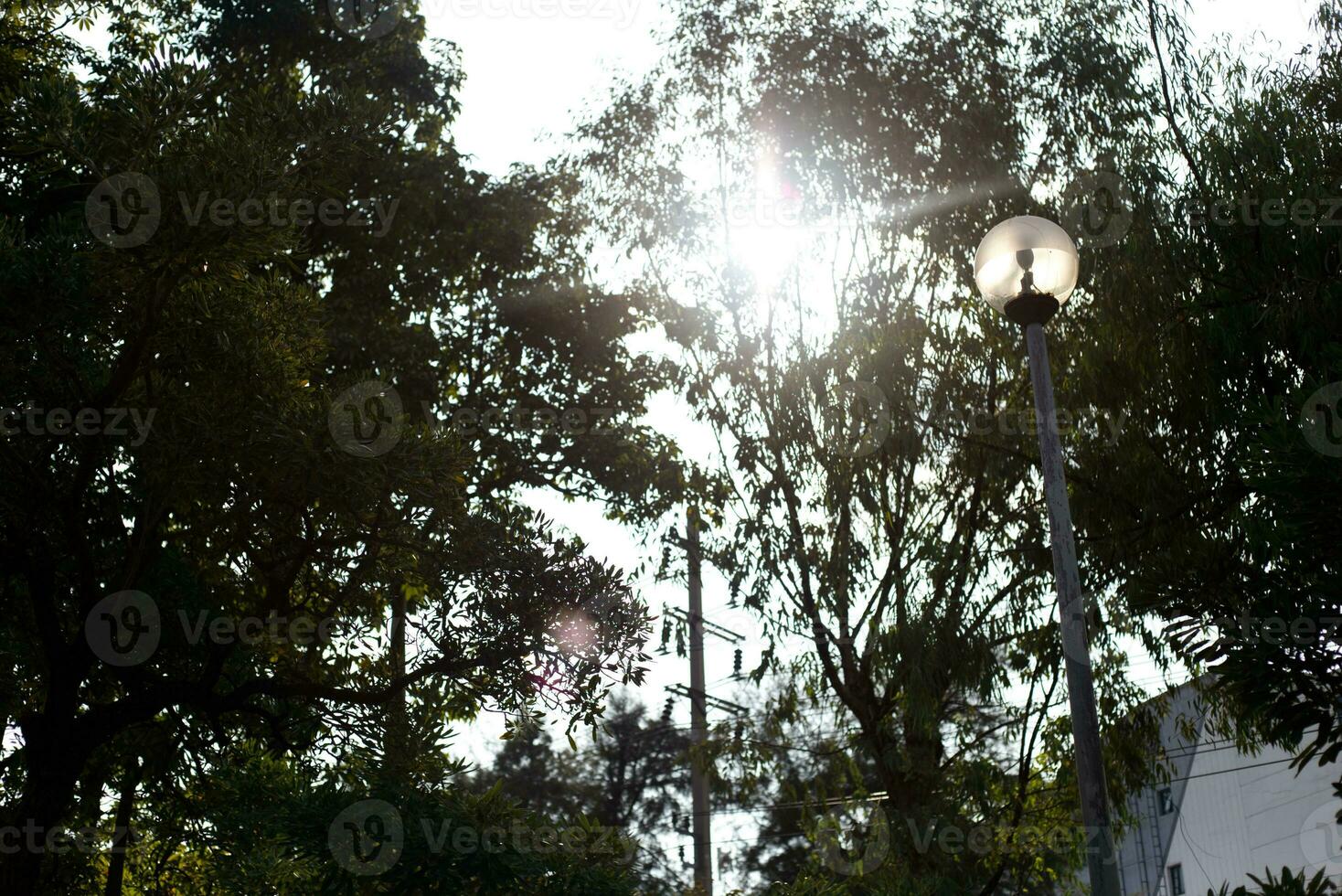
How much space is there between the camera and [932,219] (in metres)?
15.1

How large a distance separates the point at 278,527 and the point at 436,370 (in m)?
8.23

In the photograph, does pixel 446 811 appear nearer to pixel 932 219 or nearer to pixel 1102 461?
pixel 1102 461

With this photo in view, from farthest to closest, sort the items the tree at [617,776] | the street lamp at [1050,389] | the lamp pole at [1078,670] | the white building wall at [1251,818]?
the tree at [617,776], the white building wall at [1251,818], the street lamp at [1050,389], the lamp pole at [1078,670]

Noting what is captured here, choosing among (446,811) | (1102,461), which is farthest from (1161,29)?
(446,811)

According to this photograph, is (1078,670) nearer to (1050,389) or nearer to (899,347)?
(1050,389)

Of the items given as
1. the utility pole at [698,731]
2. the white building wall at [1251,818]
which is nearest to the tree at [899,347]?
the utility pole at [698,731]

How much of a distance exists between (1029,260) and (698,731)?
11.7 meters

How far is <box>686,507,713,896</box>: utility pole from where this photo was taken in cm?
1644

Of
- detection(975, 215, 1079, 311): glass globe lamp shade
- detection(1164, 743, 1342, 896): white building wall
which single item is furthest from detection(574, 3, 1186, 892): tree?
detection(1164, 743, 1342, 896): white building wall

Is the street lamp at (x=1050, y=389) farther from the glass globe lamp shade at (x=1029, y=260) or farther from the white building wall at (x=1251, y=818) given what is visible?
the white building wall at (x=1251, y=818)

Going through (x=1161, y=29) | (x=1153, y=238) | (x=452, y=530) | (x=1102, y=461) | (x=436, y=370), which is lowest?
(x=452, y=530)

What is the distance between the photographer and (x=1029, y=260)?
6547mm

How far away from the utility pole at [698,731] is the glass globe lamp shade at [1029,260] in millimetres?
10057

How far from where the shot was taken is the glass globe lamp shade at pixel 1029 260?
21.4ft
